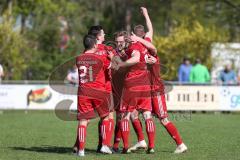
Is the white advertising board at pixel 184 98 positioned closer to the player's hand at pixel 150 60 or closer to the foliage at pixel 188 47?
the foliage at pixel 188 47

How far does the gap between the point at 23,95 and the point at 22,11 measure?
1434cm

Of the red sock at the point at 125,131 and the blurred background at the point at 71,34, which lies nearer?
the red sock at the point at 125,131

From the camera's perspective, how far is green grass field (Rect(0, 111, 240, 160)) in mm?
12188

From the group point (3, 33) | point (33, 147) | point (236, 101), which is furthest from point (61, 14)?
point (33, 147)

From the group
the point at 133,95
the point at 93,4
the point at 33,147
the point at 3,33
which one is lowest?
the point at 33,147

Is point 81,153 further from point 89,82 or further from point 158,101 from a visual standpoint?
point 158,101

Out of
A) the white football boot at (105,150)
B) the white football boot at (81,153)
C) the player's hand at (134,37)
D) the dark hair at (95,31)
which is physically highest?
the dark hair at (95,31)

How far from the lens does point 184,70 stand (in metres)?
28.7

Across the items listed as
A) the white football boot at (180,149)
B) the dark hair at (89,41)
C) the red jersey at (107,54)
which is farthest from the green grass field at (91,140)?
the dark hair at (89,41)

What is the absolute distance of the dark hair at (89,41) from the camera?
→ 484 inches

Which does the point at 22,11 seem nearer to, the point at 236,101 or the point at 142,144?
the point at 236,101

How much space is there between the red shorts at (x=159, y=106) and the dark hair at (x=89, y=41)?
4.75 feet

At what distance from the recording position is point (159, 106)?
501 inches

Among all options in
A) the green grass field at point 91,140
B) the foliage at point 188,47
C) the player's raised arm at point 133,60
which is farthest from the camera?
the foliage at point 188,47
